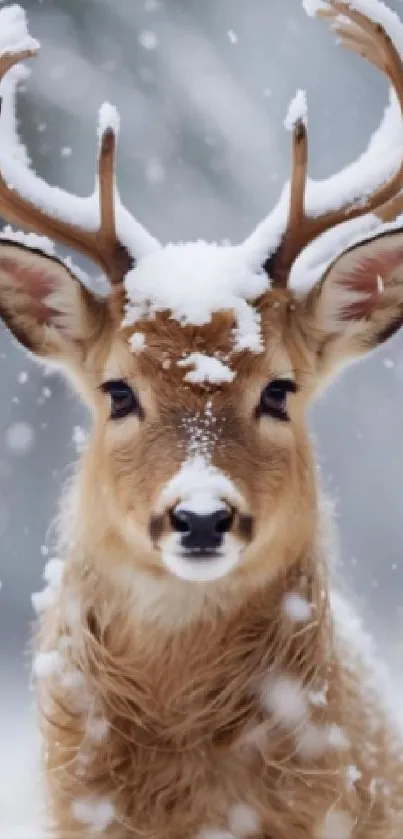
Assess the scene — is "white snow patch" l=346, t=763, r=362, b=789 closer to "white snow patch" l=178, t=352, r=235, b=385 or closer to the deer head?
the deer head

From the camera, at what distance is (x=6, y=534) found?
46.3ft

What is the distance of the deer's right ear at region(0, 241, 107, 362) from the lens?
13.6 ft

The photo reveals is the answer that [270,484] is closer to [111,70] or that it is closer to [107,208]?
[107,208]

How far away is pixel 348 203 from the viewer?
4.33 meters

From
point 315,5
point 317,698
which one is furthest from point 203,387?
point 315,5

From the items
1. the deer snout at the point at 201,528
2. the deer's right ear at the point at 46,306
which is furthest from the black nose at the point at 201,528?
the deer's right ear at the point at 46,306

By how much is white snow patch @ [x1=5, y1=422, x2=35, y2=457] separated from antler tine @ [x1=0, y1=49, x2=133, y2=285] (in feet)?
31.8

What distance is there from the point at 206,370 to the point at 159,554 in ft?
1.66

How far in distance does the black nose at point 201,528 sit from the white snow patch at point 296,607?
0.65 meters

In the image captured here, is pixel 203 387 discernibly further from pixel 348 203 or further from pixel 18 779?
pixel 18 779

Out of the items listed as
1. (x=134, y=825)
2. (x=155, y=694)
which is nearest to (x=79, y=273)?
(x=155, y=694)

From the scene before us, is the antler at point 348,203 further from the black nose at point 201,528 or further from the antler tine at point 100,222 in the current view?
the black nose at point 201,528

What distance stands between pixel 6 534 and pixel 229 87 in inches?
213

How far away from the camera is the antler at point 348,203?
4.16 meters
